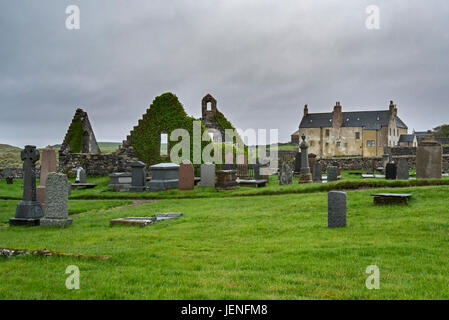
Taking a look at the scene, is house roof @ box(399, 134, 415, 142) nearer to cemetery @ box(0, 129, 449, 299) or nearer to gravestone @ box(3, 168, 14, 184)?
cemetery @ box(0, 129, 449, 299)

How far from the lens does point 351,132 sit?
64.6 metres

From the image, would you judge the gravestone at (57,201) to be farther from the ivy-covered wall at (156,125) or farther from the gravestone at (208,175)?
the ivy-covered wall at (156,125)

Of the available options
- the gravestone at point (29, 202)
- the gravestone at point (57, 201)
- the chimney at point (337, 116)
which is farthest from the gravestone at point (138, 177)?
the chimney at point (337, 116)

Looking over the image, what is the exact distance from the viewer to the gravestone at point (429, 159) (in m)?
16.9

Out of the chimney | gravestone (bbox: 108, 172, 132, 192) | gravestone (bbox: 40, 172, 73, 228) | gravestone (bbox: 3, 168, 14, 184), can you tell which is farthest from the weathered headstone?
the chimney

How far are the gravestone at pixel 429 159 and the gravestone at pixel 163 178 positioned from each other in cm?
1275

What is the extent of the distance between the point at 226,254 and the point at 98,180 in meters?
23.7

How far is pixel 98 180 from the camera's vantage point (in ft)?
94.6

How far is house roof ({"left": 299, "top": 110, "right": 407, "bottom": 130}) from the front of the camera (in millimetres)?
64188

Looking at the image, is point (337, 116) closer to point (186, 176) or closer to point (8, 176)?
point (186, 176)

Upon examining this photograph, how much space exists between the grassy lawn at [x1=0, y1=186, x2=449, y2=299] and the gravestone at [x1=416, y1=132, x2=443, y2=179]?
626cm

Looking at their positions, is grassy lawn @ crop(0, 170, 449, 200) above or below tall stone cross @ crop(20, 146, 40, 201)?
below

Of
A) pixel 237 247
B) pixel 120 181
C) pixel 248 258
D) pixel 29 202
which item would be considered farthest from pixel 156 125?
pixel 248 258
